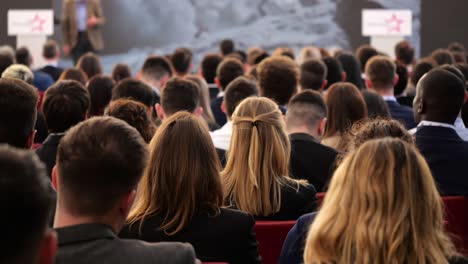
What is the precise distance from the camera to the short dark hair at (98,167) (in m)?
2.19

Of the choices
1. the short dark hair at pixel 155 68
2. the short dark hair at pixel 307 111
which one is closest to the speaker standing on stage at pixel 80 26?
the short dark hair at pixel 155 68

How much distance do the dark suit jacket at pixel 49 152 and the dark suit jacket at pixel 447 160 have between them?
6.22 ft

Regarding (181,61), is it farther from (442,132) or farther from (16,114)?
(16,114)

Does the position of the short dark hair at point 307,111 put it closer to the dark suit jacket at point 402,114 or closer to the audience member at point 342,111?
the audience member at point 342,111

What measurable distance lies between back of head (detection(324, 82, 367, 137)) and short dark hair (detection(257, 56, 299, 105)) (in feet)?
4.41

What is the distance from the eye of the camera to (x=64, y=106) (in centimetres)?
482

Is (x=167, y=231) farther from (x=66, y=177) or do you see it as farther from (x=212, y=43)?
(x=212, y=43)

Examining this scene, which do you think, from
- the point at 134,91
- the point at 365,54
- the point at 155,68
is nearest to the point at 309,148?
the point at 134,91

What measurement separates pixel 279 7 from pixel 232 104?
1134 cm

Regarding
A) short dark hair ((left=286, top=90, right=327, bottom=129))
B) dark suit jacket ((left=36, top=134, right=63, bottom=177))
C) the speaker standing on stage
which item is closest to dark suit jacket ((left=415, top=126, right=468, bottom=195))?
short dark hair ((left=286, top=90, right=327, bottom=129))

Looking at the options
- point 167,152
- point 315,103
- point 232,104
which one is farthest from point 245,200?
point 232,104

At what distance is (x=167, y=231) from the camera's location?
3061 mm

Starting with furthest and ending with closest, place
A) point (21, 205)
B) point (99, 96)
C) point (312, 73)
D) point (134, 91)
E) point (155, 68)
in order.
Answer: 1. point (155, 68)
2. point (312, 73)
3. point (99, 96)
4. point (134, 91)
5. point (21, 205)

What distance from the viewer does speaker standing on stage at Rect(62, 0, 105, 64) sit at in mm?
14938
